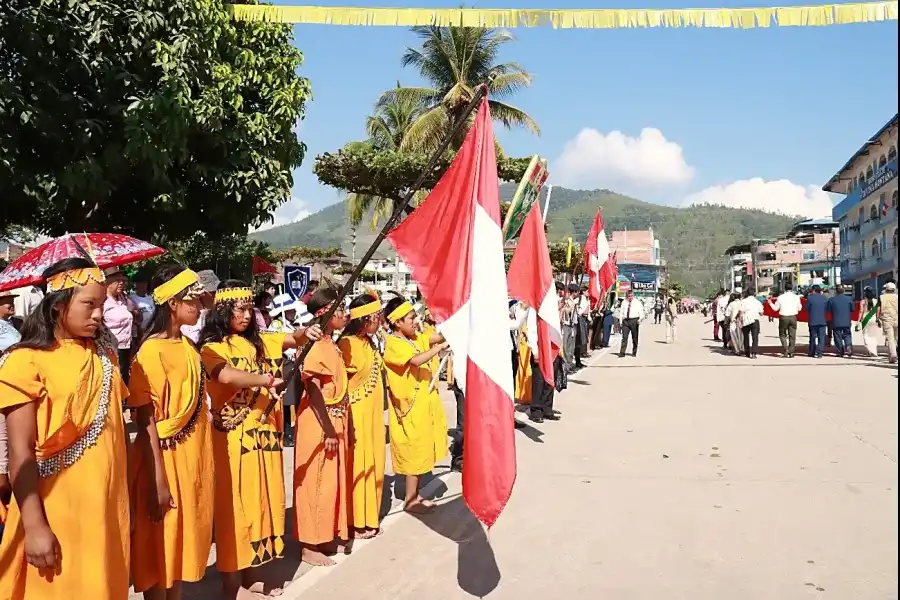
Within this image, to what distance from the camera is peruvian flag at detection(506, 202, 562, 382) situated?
6.62 meters

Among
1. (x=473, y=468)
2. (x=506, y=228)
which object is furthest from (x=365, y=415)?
(x=506, y=228)

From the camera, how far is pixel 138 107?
8.91 meters

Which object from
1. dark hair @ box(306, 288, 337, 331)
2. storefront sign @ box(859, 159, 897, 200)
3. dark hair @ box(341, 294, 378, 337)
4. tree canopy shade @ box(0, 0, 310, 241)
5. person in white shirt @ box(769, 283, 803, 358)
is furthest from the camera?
storefront sign @ box(859, 159, 897, 200)

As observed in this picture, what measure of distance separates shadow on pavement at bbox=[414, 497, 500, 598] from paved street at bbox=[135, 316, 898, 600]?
0.01 meters

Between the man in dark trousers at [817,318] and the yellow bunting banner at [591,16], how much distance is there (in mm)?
12291

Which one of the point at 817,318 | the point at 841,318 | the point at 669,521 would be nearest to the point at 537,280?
the point at 669,521

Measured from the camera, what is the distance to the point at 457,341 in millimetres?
4082

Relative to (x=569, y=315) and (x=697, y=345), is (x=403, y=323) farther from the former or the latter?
(x=697, y=345)

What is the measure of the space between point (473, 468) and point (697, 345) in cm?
2085

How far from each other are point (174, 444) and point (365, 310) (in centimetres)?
182

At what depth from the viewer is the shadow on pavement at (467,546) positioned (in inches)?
163

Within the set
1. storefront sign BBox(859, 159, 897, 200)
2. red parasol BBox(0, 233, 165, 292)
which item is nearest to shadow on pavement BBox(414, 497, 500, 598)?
red parasol BBox(0, 233, 165, 292)

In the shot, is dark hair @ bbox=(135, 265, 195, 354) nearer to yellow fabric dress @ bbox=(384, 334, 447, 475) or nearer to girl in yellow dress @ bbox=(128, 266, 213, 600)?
girl in yellow dress @ bbox=(128, 266, 213, 600)

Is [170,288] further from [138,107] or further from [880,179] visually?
[880,179]
